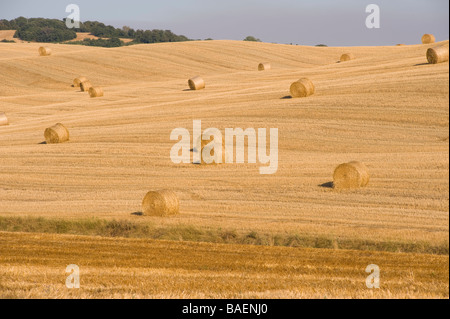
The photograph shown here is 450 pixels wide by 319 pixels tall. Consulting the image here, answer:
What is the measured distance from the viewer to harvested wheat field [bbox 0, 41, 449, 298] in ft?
35.7

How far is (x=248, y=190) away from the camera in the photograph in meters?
21.9

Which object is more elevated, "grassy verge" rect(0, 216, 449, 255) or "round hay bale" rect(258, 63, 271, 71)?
"round hay bale" rect(258, 63, 271, 71)

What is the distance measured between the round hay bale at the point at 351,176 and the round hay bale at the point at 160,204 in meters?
4.80

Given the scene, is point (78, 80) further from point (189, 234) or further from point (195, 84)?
point (189, 234)

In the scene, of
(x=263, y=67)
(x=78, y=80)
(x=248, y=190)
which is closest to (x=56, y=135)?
(x=248, y=190)

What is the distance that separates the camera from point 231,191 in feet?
72.1

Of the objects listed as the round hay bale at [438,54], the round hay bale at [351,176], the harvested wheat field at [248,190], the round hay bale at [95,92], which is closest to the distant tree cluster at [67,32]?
the round hay bale at [95,92]

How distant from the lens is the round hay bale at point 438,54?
34531 mm

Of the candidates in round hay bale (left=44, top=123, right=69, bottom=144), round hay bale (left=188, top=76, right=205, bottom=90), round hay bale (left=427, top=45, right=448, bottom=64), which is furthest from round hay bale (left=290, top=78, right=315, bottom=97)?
round hay bale (left=188, top=76, right=205, bottom=90)

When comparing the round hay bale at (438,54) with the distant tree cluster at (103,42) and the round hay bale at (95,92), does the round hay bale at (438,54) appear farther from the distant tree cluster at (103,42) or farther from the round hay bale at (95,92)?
the distant tree cluster at (103,42)

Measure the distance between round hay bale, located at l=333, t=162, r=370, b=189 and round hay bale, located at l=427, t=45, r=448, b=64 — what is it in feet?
58.5

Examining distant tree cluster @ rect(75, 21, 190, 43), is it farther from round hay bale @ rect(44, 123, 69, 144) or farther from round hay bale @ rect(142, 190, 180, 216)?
round hay bale @ rect(142, 190, 180, 216)
